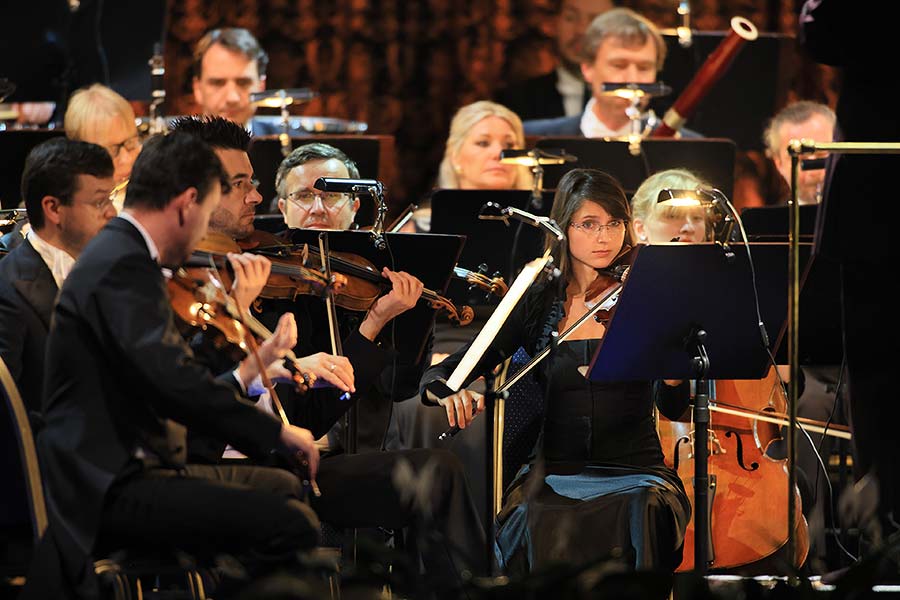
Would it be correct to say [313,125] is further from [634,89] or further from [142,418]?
[142,418]

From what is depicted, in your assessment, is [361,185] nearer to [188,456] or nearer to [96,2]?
[188,456]

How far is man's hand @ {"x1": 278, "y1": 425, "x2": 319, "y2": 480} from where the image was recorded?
2.46m

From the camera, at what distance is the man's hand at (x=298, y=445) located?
246 cm

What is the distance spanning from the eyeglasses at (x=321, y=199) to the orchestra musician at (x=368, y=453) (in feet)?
1.75

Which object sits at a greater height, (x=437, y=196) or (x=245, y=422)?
(x=437, y=196)

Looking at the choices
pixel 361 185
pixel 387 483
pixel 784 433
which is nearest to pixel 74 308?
pixel 387 483

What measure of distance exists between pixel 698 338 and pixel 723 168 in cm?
178

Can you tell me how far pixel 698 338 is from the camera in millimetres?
3018

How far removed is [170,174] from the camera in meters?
2.46

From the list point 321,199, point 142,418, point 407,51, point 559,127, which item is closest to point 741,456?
point 321,199

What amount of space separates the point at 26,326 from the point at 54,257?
204 millimetres

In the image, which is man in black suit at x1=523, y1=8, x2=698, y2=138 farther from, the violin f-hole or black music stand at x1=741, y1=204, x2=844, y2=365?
the violin f-hole

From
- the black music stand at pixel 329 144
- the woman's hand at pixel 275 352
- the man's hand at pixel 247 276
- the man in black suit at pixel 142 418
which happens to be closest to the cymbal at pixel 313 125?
the black music stand at pixel 329 144

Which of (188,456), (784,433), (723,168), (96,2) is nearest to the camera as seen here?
(188,456)
